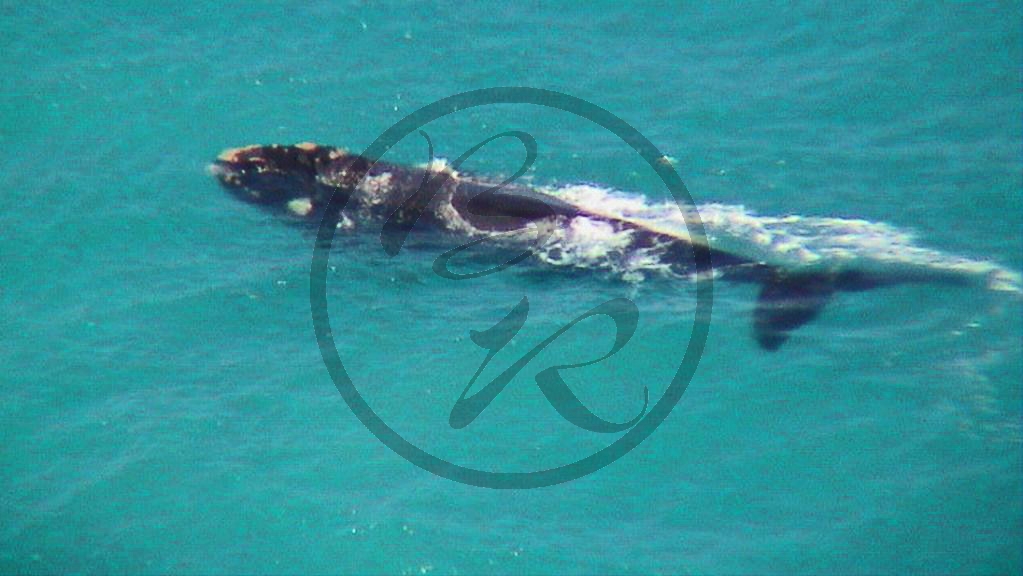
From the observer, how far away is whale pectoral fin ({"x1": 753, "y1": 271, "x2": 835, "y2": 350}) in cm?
1143

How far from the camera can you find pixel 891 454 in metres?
15.3

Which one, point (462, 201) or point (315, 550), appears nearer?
point (462, 201)

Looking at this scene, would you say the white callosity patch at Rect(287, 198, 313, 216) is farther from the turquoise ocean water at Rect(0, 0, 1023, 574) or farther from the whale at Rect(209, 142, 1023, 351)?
the turquoise ocean water at Rect(0, 0, 1023, 574)

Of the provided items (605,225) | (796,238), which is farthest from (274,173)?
(796,238)

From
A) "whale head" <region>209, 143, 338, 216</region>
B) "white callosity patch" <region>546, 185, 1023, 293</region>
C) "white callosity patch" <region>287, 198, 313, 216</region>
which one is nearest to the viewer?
"whale head" <region>209, 143, 338, 216</region>

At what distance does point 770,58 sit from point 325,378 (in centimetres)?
1197

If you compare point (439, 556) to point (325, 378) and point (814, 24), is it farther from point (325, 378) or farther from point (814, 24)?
point (814, 24)

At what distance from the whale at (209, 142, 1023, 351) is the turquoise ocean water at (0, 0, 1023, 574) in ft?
1.15

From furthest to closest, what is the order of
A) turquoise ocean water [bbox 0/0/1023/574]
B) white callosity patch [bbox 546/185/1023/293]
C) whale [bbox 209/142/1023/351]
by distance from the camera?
white callosity patch [bbox 546/185/1023/293] < turquoise ocean water [bbox 0/0/1023/574] < whale [bbox 209/142/1023/351]

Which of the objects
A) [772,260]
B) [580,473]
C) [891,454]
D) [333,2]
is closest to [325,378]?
[580,473]

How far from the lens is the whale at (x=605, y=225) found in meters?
9.66

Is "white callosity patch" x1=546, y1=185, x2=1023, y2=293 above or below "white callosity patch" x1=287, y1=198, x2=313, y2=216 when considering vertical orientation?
above

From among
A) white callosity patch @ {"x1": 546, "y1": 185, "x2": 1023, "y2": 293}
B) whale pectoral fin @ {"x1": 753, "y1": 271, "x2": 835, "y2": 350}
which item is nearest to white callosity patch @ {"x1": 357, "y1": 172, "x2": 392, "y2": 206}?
white callosity patch @ {"x1": 546, "y1": 185, "x2": 1023, "y2": 293}

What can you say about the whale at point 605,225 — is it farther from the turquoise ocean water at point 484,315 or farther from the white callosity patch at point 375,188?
the turquoise ocean water at point 484,315
